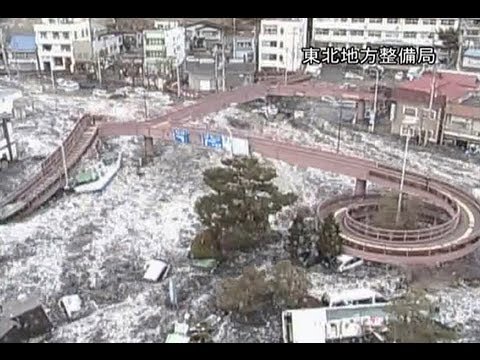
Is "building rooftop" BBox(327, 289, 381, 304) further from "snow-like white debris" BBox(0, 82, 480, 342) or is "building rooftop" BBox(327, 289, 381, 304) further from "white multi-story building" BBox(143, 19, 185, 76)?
"white multi-story building" BBox(143, 19, 185, 76)

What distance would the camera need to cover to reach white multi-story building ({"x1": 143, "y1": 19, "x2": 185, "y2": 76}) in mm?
19109

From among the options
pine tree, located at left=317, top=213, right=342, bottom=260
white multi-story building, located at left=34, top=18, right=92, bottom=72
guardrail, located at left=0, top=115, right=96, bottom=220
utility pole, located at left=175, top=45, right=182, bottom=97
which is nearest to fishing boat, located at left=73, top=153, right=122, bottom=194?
guardrail, located at left=0, top=115, right=96, bottom=220

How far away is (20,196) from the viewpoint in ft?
34.1

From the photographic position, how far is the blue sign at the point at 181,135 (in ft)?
38.8

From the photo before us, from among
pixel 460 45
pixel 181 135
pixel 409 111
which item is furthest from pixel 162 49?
pixel 460 45

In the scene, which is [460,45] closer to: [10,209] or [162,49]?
[162,49]

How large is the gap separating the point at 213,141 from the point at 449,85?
6.28 m

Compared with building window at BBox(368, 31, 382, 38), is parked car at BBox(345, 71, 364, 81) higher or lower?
lower

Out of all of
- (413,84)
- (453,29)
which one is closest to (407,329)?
(413,84)

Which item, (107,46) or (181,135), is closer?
(181,135)

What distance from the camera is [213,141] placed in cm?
1159

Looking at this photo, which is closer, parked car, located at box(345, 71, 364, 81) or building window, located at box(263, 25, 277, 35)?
parked car, located at box(345, 71, 364, 81)

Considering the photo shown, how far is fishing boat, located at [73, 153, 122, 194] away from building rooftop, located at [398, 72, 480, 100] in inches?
280

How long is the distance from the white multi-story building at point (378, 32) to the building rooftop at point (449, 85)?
5.09 meters
